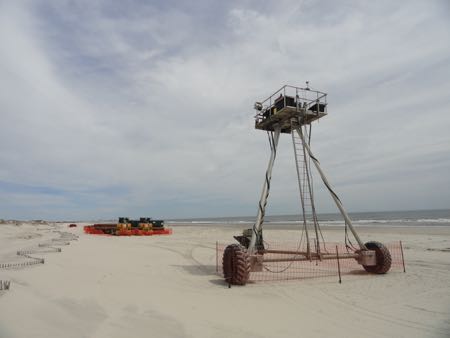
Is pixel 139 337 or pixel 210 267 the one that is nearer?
pixel 139 337

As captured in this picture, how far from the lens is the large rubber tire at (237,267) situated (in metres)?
9.95

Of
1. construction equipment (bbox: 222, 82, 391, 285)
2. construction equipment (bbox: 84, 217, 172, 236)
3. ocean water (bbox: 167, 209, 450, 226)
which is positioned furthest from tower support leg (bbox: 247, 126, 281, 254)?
ocean water (bbox: 167, 209, 450, 226)

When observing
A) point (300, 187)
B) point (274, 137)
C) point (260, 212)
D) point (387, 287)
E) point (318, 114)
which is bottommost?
point (387, 287)

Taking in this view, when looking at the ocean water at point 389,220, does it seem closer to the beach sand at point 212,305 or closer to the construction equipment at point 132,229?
the construction equipment at point 132,229

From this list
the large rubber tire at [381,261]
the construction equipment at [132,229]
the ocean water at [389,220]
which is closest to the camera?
the large rubber tire at [381,261]

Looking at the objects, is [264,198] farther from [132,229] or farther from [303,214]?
[132,229]

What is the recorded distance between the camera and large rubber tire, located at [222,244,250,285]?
9.95 meters

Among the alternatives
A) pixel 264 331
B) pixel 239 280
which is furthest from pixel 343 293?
pixel 264 331

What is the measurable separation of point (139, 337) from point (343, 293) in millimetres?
6037

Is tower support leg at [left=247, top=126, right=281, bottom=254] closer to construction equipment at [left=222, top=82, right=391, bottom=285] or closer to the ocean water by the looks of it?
construction equipment at [left=222, top=82, right=391, bottom=285]

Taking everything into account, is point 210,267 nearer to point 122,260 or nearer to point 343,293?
point 122,260

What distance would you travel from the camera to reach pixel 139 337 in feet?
18.4

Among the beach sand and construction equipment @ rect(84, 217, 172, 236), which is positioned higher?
construction equipment @ rect(84, 217, 172, 236)

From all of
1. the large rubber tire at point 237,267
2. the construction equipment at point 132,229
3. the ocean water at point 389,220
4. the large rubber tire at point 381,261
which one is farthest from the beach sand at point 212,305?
the ocean water at point 389,220
